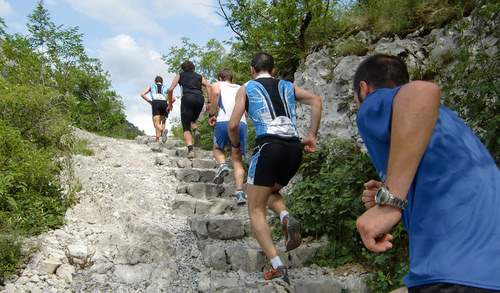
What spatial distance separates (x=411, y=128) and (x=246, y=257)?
12.3ft

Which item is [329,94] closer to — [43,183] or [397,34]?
[397,34]

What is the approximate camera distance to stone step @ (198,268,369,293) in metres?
4.21

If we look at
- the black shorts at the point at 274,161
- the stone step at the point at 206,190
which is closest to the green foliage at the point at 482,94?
the black shorts at the point at 274,161

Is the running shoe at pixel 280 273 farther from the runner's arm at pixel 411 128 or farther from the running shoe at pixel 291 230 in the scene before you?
the runner's arm at pixel 411 128

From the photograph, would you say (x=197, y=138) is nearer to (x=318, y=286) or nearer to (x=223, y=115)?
(x=223, y=115)

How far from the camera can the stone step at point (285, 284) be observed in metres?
4.21

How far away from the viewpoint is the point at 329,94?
7512 mm

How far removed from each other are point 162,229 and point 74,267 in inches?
44.9

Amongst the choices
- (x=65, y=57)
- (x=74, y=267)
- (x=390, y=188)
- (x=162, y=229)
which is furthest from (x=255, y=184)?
(x=65, y=57)

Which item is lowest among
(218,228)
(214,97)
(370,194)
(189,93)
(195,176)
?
(218,228)

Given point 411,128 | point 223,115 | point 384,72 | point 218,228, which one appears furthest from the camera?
point 223,115

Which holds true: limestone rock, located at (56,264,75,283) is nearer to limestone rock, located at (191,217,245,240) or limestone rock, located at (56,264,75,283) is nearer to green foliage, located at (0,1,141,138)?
limestone rock, located at (191,217,245,240)

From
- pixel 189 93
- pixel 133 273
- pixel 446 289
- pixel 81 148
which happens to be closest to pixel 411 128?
pixel 446 289

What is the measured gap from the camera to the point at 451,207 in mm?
1471
